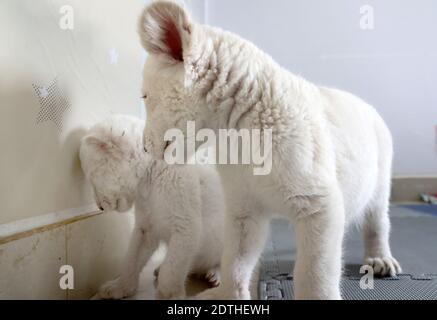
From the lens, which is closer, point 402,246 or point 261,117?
point 261,117

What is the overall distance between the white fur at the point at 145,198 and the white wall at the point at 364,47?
3.35 ft

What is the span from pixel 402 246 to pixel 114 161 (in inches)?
56.0

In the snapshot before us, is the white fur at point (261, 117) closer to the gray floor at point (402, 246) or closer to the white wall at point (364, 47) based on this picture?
the gray floor at point (402, 246)

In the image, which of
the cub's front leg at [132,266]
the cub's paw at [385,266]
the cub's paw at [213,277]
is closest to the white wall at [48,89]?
the cub's front leg at [132,266]

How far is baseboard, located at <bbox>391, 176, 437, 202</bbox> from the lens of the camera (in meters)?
3.03

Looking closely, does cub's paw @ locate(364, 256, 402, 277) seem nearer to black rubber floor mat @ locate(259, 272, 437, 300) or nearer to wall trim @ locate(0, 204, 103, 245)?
black rubber floor mat @ locate(259, 272, 437, 300)

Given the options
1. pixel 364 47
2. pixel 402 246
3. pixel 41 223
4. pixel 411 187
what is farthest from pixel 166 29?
pixel 411 187

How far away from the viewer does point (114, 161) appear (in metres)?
1.29

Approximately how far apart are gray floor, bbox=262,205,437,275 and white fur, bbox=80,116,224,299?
13.1 inches

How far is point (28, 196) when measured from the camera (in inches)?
41.6

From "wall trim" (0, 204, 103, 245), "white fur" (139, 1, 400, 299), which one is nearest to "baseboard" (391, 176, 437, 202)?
"white fur" (139, 1, 400, 299)

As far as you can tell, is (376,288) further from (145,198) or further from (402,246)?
(145,198)
